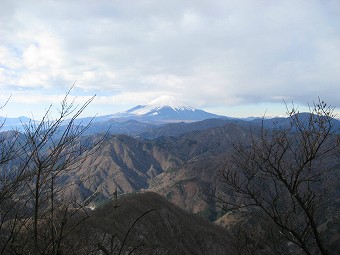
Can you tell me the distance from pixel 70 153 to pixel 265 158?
6.26m

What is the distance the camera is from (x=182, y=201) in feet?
584

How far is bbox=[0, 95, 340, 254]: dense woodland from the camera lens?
5789mm

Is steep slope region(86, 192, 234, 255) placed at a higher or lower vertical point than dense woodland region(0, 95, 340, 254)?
lower

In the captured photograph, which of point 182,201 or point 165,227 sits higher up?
point 165,227

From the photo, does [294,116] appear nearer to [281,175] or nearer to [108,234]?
[281,175]

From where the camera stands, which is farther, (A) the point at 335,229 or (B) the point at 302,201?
(A) the point at 335,229

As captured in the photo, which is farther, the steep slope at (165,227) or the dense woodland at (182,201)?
the steep slope at (165,227)

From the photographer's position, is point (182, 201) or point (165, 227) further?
point (182, 201)

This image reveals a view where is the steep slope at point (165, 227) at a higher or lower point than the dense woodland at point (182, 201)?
lower

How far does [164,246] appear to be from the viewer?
73.1 meters

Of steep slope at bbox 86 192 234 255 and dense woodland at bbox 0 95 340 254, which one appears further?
steep slope at bbox 86 192 234 255

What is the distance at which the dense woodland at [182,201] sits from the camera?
19.0 feet

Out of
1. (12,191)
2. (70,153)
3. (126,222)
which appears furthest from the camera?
(126,222)

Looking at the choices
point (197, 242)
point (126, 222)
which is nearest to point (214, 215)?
point (197, 242)
